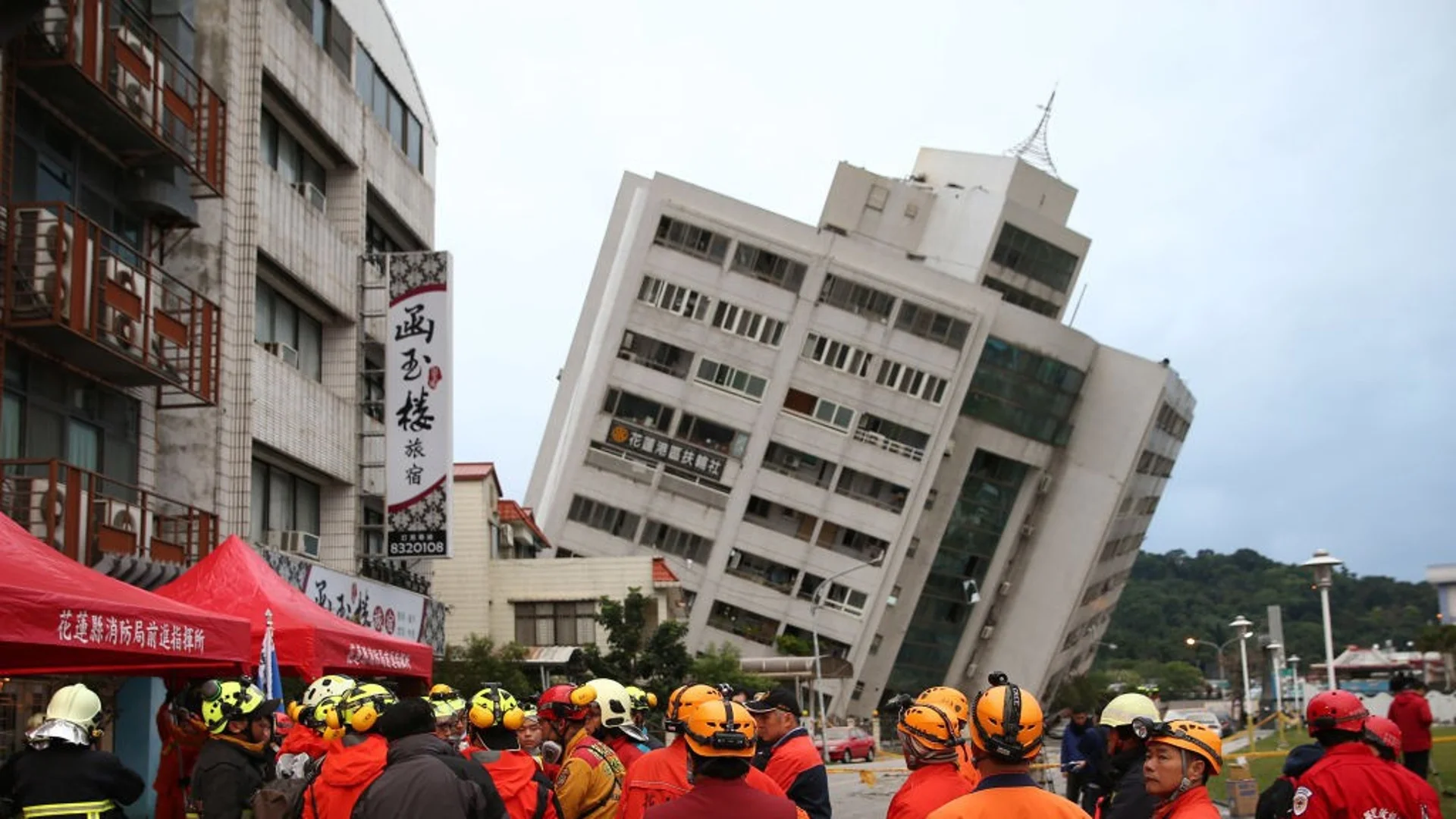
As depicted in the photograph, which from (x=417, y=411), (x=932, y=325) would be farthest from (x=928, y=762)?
(x=932, y=325)

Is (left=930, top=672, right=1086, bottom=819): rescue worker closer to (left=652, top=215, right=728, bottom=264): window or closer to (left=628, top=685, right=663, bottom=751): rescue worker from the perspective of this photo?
Result: (left=628, top=685, right=663, bottom=751): rescue worker

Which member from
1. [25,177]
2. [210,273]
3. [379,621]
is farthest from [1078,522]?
[25,177]

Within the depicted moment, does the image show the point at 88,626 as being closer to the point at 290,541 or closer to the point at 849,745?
the point at 290,541

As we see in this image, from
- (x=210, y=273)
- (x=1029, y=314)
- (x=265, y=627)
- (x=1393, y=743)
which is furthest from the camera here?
(x=1029, y=314)

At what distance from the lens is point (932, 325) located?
6856 centimetres

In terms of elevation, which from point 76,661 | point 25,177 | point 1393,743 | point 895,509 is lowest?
point 1393,743

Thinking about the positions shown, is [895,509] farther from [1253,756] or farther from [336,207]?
[336,207]

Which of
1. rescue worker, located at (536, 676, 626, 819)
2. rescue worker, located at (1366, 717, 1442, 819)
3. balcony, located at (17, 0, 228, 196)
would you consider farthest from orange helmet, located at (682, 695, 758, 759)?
balcony, located at (17, 0, 228, 196)

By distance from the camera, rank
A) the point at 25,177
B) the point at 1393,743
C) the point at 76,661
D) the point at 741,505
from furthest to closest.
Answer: the point at 741,505, the point at 25,177, the point at 76,661, the point at 1393,743

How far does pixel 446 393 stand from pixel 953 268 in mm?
51386

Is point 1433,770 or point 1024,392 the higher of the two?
point 1024,392

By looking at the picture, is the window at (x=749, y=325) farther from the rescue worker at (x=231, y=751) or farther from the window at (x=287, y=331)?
the rescue worker at (x=231, y=751)

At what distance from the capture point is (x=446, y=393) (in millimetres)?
28641

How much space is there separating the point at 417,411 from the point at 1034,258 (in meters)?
55.6
